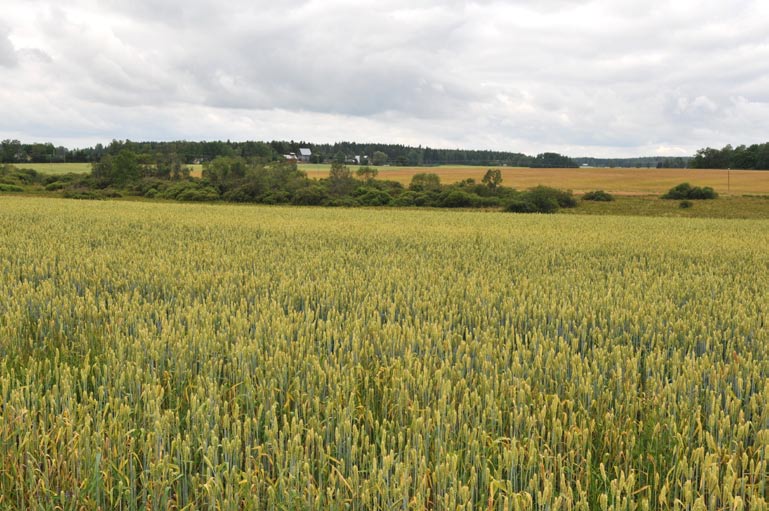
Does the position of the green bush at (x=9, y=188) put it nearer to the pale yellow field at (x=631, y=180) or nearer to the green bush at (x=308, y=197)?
the green bush at (x=308, y=197)

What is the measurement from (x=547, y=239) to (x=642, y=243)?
260cm

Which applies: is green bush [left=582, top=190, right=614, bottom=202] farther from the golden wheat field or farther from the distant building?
the distant building

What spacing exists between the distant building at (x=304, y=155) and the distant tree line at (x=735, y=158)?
8996cm

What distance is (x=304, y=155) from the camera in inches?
5925

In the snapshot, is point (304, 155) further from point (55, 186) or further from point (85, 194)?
point (85, 194)

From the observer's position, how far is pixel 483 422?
10.4ft

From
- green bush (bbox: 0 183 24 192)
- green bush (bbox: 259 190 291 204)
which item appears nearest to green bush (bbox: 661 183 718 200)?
green bush (bbox: 259 190 291 204)

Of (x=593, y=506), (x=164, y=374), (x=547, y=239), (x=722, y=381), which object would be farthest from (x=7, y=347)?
(x=547, y=239)

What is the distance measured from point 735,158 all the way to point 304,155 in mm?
97939

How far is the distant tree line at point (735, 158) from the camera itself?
112 meters

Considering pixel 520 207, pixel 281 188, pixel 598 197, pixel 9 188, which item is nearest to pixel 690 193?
pixel 598 197

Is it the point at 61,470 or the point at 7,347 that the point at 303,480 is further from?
the point at 7,347

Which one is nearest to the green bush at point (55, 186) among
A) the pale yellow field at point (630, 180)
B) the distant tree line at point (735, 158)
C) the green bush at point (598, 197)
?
the pale yellow field at point (630, 180)

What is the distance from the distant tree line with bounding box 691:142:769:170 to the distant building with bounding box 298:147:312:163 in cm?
8996
